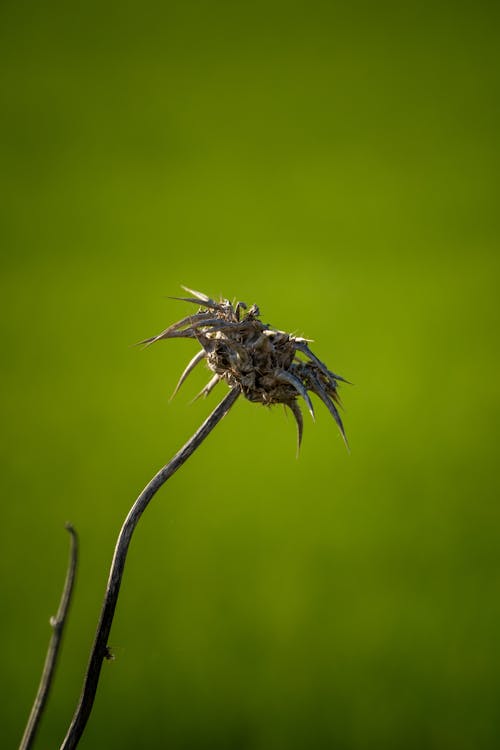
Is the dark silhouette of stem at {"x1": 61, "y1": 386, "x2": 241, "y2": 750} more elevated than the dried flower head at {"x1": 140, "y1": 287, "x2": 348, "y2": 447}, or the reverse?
the dried flower head at {"x1": 140, "y1": 287, "x2": 348, "y2": 447}

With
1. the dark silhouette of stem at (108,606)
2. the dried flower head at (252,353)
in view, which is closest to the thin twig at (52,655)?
the dark silhouette of stem at (108,606)

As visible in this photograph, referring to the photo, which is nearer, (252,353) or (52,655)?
(52,655)

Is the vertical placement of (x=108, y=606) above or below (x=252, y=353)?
below

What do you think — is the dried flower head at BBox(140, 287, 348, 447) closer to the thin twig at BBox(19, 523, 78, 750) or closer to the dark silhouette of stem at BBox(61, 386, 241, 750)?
the dark silhouette of stem at BBox(61, 386, 241, 750)

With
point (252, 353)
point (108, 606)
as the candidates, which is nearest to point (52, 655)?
point (108, 606)

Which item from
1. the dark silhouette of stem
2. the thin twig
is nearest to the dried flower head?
the dark silhouette of stem

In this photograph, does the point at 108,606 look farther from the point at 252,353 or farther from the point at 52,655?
the point at 252,353

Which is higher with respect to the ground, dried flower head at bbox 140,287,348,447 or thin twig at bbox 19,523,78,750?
dried flower head at bbox 140,287,348,447

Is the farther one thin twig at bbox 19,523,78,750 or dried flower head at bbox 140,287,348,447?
dried flower head at bbox 140,287,348,447

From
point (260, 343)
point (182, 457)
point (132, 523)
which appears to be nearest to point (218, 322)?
point (260, 343)
